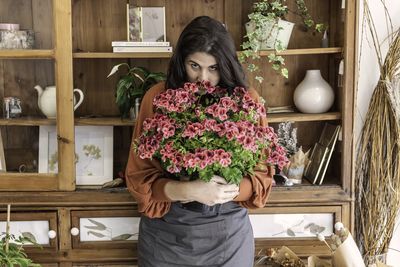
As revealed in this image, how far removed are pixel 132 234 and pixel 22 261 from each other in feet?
2.50

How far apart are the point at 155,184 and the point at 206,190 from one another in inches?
9.1

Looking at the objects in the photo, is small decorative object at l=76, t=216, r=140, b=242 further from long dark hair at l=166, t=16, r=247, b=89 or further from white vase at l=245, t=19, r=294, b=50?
white vase at l=245, t=19, r=294, b=50

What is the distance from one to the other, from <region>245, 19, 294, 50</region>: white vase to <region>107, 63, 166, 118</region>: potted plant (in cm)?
43

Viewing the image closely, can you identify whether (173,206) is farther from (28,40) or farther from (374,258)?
(374,258)

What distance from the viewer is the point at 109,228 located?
2.18m

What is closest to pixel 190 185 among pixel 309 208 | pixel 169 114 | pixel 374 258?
pixel 169 114

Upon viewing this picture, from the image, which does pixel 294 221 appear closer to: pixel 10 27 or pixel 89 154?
pixel 89 154

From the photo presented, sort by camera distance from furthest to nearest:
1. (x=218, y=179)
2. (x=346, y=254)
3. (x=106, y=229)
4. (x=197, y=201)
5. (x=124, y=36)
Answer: (x=124, y=36) → (x=106, y=229) → (x=346, y=254) → (x=197, y=201) → (x=218, y=179)

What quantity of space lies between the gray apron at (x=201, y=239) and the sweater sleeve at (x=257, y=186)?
89 millimetres

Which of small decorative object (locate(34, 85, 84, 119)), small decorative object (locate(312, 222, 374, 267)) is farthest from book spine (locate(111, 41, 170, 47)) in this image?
small decorative object (locate(312, 222, 374, 267))

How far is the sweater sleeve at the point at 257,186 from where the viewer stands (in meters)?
1.66

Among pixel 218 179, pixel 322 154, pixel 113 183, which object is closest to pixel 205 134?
pixel 218 179

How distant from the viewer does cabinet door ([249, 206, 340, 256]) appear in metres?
2.20

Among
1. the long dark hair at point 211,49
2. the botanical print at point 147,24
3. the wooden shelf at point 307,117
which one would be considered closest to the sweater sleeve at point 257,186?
the long dark hair at point 211,49
